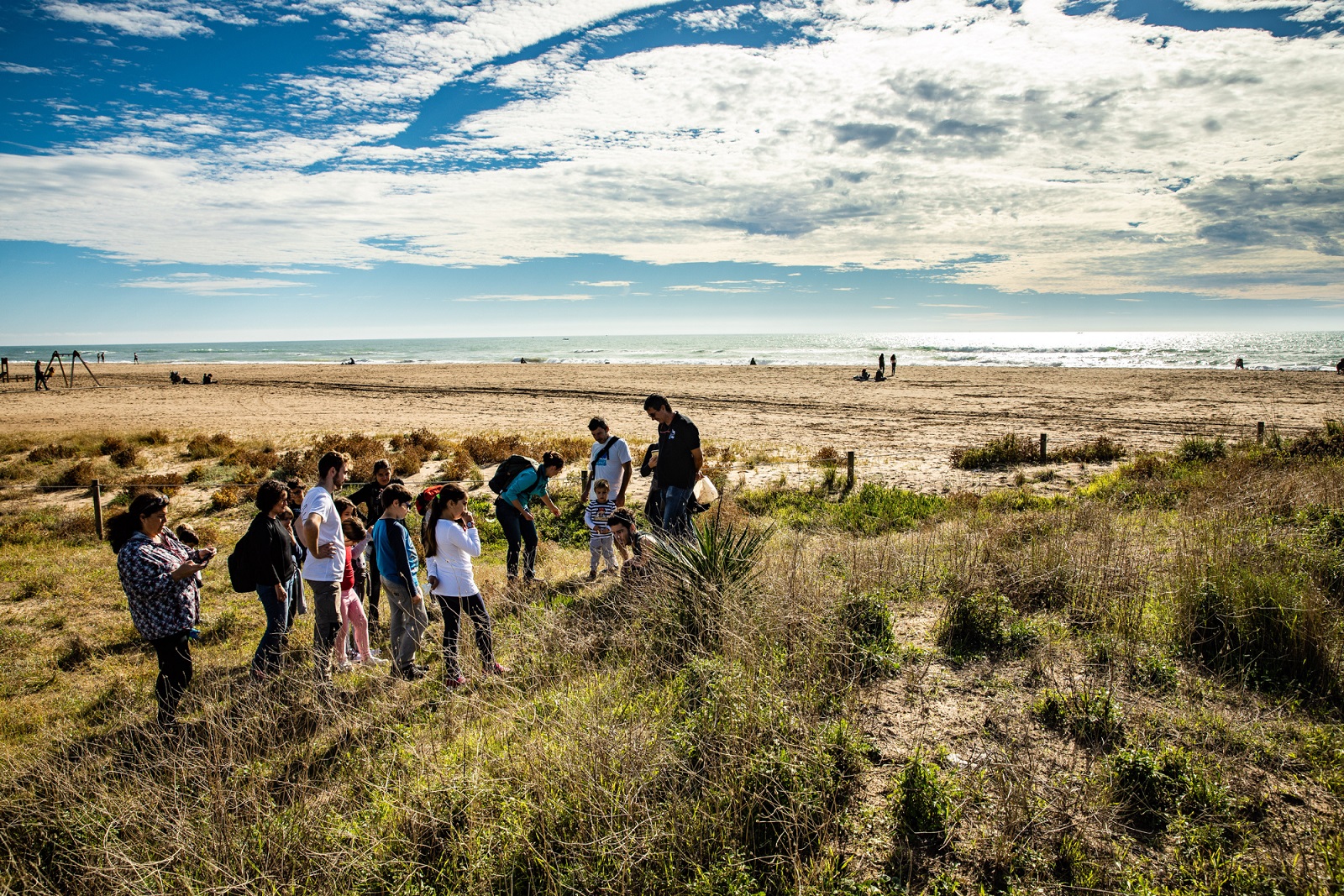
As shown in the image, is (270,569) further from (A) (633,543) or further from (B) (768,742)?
(B) (768,742)

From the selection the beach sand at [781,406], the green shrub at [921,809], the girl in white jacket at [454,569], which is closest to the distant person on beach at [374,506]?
the girl in white jacket at [454,569]

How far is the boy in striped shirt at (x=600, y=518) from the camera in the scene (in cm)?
831

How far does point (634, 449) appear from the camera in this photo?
1883cm

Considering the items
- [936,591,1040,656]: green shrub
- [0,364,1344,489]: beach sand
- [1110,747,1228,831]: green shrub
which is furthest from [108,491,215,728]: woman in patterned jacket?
[0,364,1344,489]: beach sand

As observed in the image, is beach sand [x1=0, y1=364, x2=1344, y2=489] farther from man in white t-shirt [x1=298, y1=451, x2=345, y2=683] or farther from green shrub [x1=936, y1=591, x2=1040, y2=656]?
man in white t-shirt [x1=298, y1=451, x2=345, y2=683]

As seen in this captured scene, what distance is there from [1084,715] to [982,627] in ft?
4.71

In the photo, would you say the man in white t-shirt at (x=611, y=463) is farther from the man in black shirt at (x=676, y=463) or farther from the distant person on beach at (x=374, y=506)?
the distant person on beach at (x=374, y=506)

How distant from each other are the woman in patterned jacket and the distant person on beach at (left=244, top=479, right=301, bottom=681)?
0.45 meters

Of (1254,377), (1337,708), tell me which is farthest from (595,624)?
(1254,377)

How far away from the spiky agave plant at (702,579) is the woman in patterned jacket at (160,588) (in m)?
3.65

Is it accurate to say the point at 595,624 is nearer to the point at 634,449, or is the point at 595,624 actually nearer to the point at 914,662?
the point at 914,662

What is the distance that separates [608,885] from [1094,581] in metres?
5.51

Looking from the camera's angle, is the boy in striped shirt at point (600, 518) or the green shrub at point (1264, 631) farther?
the boy in striped shirt at point (600, 518)

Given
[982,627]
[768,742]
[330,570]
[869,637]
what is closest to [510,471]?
[330,570]
